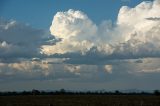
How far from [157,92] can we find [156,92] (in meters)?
0.62

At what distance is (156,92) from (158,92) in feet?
3.67

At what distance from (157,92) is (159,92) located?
3.85 m

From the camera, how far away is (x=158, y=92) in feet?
627

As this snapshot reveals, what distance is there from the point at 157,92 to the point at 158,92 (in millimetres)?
1190

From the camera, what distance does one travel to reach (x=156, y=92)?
7510 inches

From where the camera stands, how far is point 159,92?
194 metres

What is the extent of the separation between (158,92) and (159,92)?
2676mm
